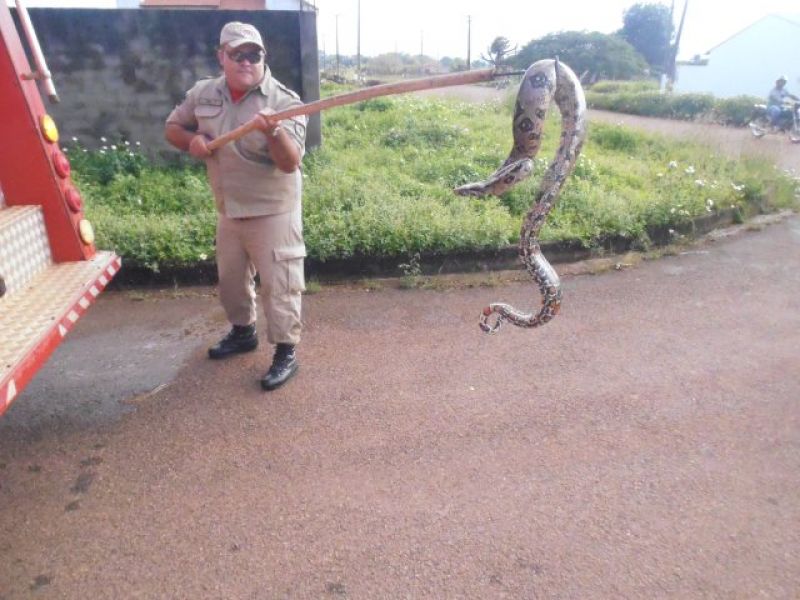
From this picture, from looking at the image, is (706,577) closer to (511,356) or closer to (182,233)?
(511,356)

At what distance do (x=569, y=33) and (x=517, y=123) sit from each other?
138ft

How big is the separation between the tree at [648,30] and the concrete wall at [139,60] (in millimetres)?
46520

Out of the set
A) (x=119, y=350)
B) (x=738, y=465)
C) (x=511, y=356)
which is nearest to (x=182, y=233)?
(x=119, y=350)

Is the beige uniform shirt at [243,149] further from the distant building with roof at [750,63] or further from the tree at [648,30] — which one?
Answer: the tree at [648,30]

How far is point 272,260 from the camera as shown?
3330mm

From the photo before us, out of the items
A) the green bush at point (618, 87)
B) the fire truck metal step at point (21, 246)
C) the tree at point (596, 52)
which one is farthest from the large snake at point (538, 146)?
the tree at point (596, 52)

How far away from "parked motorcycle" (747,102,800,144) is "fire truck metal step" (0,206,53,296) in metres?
16.0

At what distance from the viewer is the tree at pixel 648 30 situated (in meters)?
47.1

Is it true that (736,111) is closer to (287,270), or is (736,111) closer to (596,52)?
(287,270)

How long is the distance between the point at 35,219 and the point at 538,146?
7.61ft

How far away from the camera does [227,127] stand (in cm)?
312

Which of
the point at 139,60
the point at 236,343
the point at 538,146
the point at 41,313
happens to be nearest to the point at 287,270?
the point at 236,343

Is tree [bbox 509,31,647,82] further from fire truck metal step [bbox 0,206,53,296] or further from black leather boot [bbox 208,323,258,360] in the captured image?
fire truck metal step [bbox 0,206,53,296]

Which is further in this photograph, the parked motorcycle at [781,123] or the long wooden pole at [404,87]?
the parked motorcycle at [781,123]
